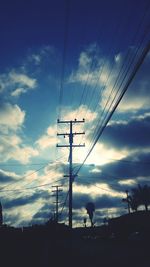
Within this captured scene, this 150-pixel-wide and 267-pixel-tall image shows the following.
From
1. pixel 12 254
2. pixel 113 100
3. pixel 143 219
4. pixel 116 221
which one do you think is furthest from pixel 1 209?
pixel 116 221

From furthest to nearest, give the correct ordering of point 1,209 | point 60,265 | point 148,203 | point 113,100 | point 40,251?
point 148,203
point 1,209
point 40,251
point 60,265
point 113,100

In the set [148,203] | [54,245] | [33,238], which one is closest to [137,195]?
[148,203]

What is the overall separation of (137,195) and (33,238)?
43.2 metres

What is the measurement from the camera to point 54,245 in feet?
97.2

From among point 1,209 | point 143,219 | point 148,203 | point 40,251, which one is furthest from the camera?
point 148,203

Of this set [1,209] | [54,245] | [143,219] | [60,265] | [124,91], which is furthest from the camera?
[143,219]

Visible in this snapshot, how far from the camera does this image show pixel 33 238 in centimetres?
2589

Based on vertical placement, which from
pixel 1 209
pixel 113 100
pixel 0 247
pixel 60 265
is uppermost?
pixel 113 100

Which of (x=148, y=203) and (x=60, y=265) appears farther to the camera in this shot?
(x=148, y=203)

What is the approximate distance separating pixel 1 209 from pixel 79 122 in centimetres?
1688

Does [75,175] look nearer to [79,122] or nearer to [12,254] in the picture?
[79,122]

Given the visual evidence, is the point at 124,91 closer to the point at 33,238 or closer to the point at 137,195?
the point at 33,238

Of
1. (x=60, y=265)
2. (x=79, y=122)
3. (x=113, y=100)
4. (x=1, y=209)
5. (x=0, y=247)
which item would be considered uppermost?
(x=79, y=122)

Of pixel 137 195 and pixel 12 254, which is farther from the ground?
pixel 137 195
